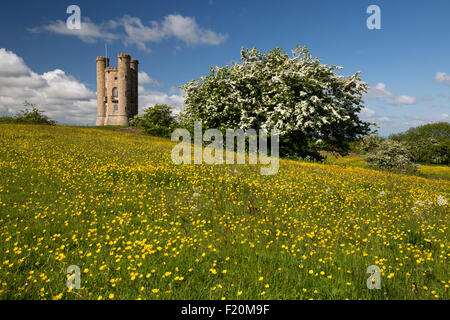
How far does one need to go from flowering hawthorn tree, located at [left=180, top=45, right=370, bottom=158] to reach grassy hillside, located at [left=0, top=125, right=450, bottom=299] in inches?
587

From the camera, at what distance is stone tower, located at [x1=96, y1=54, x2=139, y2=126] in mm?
85750

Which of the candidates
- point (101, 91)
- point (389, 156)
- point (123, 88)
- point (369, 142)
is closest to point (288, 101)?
point (389, 156)

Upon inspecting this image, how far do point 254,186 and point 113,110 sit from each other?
89.9 meters

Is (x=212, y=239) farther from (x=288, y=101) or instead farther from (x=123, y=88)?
(x=123, y=88)

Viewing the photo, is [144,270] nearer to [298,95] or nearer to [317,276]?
[317,276]

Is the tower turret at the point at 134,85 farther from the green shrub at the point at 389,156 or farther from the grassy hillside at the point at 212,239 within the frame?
the grassy hillside at the point at 212,239

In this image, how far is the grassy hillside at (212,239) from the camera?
388 cm

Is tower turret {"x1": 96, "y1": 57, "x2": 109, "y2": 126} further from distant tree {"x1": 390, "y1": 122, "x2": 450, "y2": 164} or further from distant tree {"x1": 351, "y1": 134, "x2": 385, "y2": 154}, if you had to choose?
distant tree {"x1": 390, "y1": 122, "x2": 450, "y2": 164}

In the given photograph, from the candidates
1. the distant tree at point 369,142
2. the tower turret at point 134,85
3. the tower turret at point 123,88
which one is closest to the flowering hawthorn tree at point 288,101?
the distant tree at point 369,142

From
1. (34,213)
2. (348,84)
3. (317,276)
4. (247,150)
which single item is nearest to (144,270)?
(317,276)

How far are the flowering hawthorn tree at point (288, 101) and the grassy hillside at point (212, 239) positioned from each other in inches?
587

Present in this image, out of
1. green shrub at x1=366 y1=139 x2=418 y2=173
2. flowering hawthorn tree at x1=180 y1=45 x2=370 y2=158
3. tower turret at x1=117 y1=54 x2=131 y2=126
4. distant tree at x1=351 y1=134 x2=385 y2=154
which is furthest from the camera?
tower turret at x1=117 y1=54 x2=131 y2=126

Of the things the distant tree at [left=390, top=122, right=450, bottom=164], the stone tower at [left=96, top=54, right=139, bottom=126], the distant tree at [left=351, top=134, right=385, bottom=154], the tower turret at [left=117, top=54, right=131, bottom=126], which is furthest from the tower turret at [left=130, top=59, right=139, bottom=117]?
the distant tree at [left=390, top=122, right=450, bottom=164]

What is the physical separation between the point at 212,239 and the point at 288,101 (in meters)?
21.0
